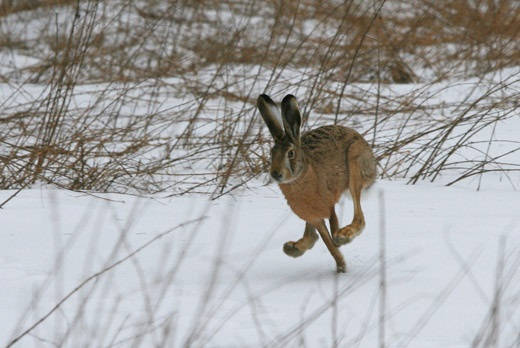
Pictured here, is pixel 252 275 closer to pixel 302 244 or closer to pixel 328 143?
pixel 302 244

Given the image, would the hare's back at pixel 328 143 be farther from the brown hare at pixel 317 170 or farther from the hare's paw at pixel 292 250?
the hare's paw at pixel 292 250

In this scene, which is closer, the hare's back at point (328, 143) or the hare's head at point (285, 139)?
the hare's head at point (285, 139)

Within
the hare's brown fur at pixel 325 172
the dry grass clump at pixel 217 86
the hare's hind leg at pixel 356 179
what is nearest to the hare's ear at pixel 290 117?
the hare's brown fur at pixel 325 172

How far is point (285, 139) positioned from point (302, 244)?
39cm

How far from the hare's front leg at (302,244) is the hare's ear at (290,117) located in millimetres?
363

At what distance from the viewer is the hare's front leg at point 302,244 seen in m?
2.92

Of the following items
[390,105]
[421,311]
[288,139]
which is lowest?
[421,311]

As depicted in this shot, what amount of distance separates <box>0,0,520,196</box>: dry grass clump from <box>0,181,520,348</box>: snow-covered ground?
1.34 ft

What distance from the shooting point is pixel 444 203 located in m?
3.99

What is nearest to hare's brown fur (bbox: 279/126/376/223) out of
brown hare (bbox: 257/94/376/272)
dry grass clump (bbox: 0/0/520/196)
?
brown hare (bbox: 257/94/376/272)

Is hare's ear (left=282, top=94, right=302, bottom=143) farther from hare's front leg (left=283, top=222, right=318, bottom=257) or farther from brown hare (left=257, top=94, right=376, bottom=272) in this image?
hare's front leg (left=283, top=222, right=318, bottom=257)

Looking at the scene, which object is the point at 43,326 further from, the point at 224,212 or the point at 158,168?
the point at 158,168

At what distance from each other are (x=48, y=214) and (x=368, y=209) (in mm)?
1330

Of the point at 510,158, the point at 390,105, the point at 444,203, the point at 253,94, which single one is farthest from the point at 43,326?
the point at 253,94
